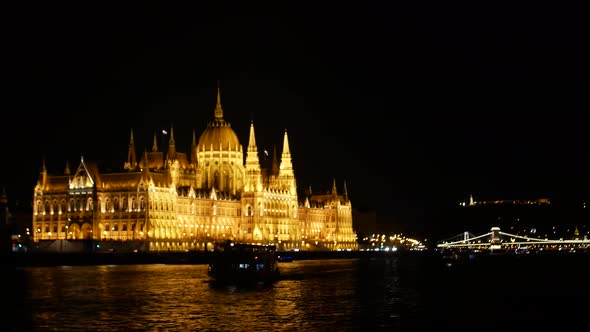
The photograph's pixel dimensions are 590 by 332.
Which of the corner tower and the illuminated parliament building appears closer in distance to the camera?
the illuminated parliament building

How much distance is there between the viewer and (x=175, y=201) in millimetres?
162000

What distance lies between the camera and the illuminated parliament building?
15362cm

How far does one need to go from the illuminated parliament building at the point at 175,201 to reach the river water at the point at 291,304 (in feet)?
188

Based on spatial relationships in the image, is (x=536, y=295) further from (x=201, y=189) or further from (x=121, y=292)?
(x=201, y=189)

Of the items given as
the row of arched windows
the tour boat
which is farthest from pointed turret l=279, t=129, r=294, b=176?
→ the tour boat

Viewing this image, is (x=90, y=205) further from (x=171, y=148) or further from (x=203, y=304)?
(x=203, y=304)

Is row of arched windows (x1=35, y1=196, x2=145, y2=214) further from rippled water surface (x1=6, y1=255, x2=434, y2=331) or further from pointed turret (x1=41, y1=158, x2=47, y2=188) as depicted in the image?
rippled water surface (x1=6, y1=255, x2=434, y2=331)

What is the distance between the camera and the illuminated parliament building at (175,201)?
154m

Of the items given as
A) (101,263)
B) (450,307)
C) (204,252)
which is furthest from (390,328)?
(204,252)

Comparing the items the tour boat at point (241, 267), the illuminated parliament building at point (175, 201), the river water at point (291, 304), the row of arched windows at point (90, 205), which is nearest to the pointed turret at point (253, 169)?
the illuminated parliament building at point (175, 201)

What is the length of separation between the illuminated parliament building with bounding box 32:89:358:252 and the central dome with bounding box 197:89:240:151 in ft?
0.55

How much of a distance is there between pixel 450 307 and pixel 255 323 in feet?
49.3

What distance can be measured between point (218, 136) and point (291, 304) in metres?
122

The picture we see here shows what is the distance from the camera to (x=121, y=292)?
75250mm
